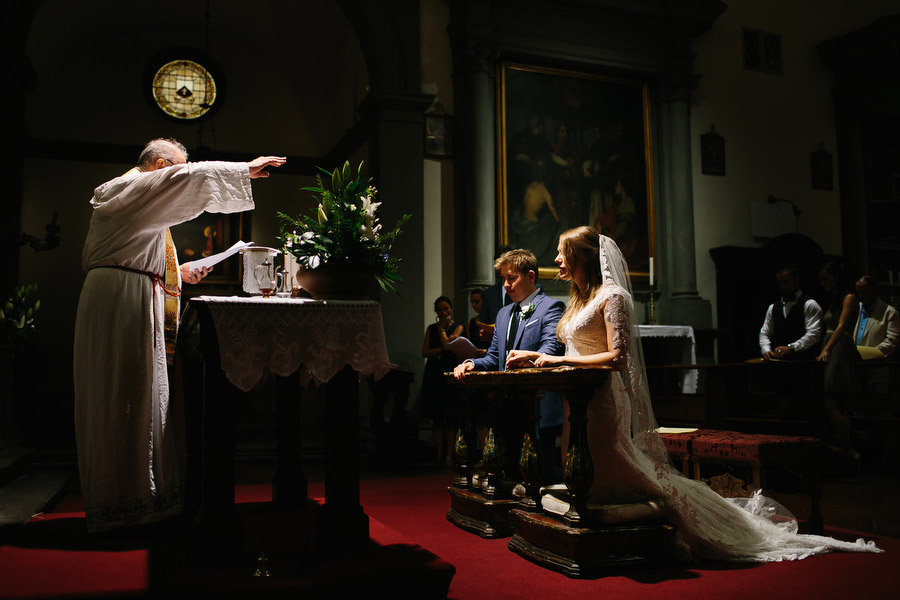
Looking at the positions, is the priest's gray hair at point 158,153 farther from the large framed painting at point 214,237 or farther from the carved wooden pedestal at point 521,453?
the large framed painting at point 214,237

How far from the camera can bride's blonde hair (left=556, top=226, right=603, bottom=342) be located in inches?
138

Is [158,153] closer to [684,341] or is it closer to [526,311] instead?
[526,311]

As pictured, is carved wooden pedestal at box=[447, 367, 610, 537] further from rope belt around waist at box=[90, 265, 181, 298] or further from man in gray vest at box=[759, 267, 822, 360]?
man in gray vest at box=[759, 267, 822, 360]

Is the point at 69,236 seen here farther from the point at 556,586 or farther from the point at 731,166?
the point at 556,586

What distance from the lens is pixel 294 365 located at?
9.03ft

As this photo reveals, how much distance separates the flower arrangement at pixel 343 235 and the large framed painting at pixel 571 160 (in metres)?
4.84

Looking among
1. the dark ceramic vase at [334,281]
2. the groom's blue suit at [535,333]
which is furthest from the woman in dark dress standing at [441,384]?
the dark ceramic vase at [334,281]

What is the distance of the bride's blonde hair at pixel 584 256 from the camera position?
3516 mm

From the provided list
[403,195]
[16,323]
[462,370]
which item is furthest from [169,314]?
[403,195]

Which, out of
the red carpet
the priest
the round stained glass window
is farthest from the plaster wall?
the round stained glass window

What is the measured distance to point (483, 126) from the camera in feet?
25.6

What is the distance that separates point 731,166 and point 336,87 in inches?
225

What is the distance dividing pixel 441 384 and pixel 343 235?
12.4ft

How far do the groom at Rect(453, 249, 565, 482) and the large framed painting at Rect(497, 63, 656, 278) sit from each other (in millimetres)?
3708
